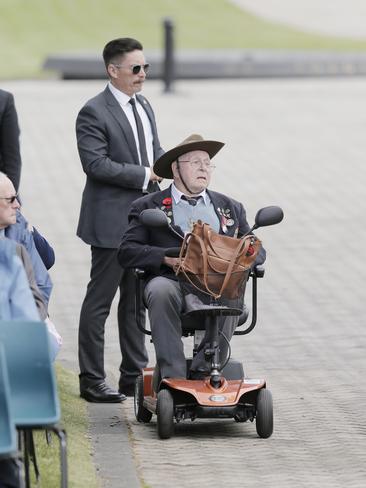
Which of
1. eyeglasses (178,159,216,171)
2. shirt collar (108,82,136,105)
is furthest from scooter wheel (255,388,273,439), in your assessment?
shirt collar (108,82,136,105)

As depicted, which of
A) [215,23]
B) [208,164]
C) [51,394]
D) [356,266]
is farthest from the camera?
[215,23]

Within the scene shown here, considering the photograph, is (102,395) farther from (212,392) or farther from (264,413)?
(264,413)

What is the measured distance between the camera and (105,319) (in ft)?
31.8

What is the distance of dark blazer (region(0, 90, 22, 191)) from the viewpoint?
32.9 feet

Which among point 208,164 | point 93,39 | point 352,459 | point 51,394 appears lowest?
point 352,459

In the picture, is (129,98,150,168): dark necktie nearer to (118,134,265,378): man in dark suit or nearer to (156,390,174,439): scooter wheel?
(118,134,265,378): man in dark suit

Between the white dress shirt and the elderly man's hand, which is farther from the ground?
the white dress shirt

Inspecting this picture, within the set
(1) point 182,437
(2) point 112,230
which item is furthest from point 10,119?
(1) point 182,437

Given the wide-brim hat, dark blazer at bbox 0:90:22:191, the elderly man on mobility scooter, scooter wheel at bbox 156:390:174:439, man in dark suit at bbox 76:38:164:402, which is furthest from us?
dark blazer at bbox 0:90:22:191

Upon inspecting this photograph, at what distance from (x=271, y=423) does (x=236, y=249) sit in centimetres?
92

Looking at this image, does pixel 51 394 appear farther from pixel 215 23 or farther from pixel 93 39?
pixel 215 23

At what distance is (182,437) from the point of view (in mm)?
8414

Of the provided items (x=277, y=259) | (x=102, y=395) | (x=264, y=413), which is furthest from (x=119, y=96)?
(x=277, y=259)

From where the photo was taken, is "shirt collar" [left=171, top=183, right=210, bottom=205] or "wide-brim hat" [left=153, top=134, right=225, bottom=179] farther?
"shirt collar" [left=171, top=183, right=210, bottom=205]
